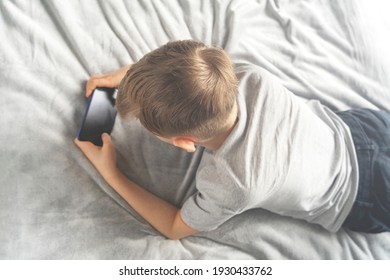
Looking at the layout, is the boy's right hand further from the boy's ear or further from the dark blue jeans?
the dark blue jeans

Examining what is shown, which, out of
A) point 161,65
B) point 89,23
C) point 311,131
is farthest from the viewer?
point 89,23

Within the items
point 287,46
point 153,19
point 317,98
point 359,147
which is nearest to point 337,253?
point 359,147

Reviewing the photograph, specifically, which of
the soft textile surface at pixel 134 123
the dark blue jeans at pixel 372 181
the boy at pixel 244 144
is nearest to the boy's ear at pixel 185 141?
the boy at pixel 244 144

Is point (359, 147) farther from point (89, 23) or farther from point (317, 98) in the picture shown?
point (89, 23)

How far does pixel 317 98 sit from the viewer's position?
32.3 inches

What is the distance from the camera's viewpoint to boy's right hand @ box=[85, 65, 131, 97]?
75cm

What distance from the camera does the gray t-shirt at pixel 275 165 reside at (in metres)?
0.59

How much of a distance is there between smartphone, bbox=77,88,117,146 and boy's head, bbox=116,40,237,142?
0.65 ft

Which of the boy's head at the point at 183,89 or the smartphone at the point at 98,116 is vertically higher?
the boy's head at the point at 183,89

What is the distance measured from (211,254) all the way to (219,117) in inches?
11.8

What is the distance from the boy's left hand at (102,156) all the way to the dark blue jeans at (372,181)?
0.45 meters

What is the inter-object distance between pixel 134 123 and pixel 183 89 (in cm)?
27

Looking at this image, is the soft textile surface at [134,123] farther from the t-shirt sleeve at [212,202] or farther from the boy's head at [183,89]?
the boy's head at [183,89]

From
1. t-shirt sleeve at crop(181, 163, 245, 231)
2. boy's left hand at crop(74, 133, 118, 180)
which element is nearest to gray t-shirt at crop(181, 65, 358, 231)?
t-shirt sleeve at crop(181, 163, 245, 231)
